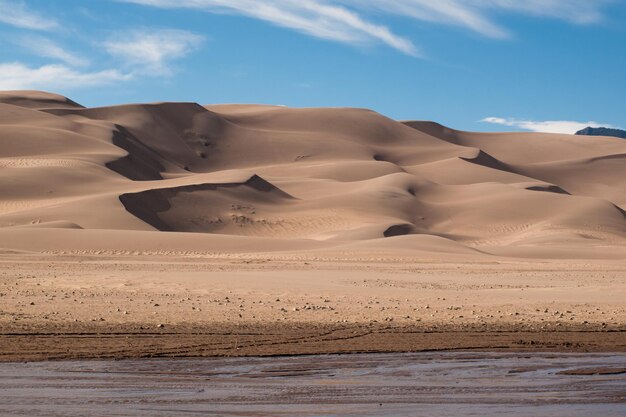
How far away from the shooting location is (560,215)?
3246 inches

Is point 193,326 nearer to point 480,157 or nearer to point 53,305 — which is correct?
point 53,305

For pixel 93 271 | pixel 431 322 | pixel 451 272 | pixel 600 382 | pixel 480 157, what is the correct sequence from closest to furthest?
pixel 600 382
pixel 431 322
pixel 93 271
pixel 451 272
pixel 480 157

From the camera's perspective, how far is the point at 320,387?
37.6 ft

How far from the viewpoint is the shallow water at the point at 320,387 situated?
33.4ft

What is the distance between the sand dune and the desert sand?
286mm

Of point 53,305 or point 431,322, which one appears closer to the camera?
point 431,322

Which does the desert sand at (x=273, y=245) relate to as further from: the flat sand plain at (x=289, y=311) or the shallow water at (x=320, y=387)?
the shallow water at (x=320, y=387)

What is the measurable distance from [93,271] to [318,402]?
20.5 meters

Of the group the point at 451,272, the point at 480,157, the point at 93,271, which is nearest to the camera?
the point at 93,271

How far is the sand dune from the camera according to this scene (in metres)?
54.8

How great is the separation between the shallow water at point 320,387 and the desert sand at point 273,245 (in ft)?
3.73

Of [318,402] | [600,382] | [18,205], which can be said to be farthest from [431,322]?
[18,205]

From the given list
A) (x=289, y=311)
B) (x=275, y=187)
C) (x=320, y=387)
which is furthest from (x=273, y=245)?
(x=320, y=387)

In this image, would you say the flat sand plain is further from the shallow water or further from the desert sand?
the shallow water
